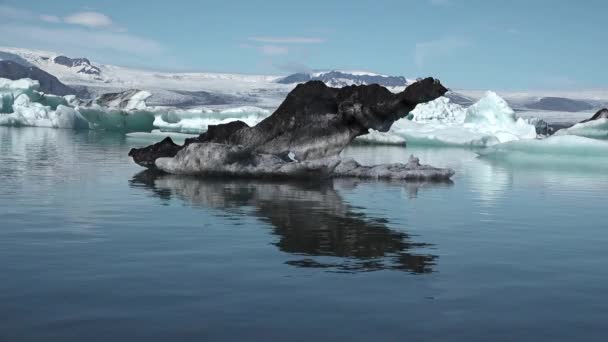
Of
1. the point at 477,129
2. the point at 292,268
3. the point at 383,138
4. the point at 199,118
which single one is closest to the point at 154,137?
the point at 199,118

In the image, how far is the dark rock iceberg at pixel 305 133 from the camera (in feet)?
78.0

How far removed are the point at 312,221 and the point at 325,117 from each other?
10.8 metres

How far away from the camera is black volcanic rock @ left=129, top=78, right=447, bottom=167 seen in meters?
24.4

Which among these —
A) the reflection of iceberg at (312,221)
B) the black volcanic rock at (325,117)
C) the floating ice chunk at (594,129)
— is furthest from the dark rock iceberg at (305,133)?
the floating ice chunk at (594,129)

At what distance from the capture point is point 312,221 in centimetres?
1393

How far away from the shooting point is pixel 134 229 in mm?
12406

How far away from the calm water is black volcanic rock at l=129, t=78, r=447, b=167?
19.4 ft

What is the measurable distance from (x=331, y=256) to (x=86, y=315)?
4.01 meters

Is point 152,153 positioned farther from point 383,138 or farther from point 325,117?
point 383,138

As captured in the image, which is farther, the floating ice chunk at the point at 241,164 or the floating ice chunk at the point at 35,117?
the floating ice chunk at the point at 35,117

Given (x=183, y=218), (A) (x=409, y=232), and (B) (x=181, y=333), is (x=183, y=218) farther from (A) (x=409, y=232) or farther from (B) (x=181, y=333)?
(B) (x=181, y=333)

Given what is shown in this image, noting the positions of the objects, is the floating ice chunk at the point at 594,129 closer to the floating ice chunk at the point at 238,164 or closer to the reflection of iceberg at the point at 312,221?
the reflection of iceberg at the point at 312,221

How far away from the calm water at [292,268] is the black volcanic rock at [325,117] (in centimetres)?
592

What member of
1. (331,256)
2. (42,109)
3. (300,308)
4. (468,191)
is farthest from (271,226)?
(42,109)
